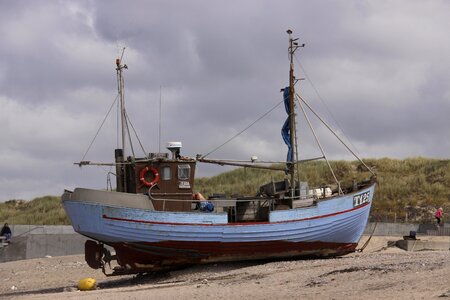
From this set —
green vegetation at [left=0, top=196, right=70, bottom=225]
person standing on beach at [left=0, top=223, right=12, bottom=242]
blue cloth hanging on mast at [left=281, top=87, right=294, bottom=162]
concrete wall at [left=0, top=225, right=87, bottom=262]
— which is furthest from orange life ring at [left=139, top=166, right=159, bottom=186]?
green vegetation at [left=0, top=196, right=70, bottom=225]

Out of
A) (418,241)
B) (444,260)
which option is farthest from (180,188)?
Result: (418,241)

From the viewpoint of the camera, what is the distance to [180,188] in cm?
2325

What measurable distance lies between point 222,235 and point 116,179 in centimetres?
419

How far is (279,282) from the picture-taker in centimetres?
1772

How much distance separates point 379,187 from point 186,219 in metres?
32.7

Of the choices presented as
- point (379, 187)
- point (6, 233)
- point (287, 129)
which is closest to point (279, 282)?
point (287, 129)

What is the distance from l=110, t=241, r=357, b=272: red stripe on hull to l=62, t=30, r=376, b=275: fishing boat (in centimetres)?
3

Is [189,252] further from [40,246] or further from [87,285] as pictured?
[40,246]

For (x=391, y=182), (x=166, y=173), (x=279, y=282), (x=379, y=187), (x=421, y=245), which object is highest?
(x=391, y=182)

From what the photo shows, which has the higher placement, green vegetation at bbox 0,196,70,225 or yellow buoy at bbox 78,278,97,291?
green vegetation at bbox 0,196,70,225

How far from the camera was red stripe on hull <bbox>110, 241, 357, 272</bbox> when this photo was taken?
2233cm

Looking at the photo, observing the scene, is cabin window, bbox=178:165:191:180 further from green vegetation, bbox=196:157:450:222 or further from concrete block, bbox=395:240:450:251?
green vegetation, bbox=196:157:450:222

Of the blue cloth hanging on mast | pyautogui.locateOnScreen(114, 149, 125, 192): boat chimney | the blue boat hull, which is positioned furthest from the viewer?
the blue cloth hanging on mast

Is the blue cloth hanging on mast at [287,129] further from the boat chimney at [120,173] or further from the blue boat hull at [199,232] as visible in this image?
the boat chimney at [120,173]
